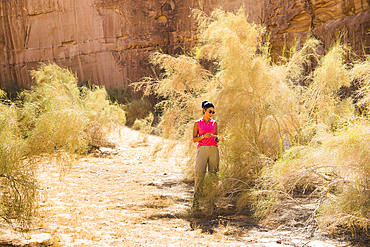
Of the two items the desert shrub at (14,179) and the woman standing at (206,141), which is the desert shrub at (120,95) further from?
the desert shrub at (14,179)

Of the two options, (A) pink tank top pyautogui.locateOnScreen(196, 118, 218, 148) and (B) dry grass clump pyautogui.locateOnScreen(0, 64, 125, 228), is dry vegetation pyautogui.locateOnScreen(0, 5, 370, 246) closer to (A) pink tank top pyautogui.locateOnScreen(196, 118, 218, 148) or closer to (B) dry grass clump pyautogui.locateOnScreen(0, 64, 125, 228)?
(B) dry grass clump pyautogui.locateOnScreen(0, 64, 125, 228)

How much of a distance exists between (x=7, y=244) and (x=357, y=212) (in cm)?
356

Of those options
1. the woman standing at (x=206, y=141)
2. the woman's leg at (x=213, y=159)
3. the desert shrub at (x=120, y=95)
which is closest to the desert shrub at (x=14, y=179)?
the woman standing at (x=206, y=141)

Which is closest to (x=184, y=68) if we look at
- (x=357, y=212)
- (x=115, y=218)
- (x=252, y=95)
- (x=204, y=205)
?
(x=252, y=95)

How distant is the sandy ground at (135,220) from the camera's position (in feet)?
11.5

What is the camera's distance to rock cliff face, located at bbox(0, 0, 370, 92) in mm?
22422

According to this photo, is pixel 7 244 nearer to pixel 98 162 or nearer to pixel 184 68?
pixel 184 68

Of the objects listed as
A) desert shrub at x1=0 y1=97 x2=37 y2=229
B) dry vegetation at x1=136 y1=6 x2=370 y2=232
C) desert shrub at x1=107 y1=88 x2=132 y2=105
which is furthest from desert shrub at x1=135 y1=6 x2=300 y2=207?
desert shrub at x1=107 y1=88 x2=132 y2=105

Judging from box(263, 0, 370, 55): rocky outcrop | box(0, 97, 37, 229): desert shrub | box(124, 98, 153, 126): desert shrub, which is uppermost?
box(263, 0, 370, 55): rocky outcrop

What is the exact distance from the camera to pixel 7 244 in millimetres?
3078

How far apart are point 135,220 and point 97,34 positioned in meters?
21.5

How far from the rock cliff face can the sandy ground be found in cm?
1548

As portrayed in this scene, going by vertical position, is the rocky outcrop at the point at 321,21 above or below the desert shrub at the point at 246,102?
above

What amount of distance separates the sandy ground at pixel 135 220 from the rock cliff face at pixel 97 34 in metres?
15.5
